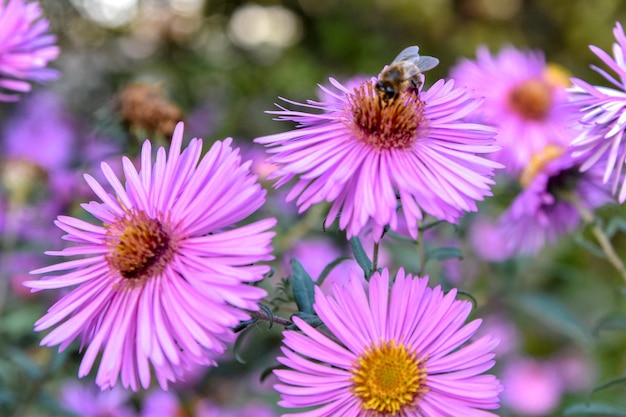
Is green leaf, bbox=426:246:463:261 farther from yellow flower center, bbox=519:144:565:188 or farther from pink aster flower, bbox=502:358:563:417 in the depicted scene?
pink aster flower, bbox=502:358:563:417

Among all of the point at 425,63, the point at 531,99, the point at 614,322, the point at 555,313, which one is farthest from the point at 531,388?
the point at 425,63

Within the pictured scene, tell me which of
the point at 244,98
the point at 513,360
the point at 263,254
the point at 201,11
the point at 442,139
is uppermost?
the point at 201,11

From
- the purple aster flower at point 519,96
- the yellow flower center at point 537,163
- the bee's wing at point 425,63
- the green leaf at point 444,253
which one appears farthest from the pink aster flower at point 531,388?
the bee's wing at point 425,63

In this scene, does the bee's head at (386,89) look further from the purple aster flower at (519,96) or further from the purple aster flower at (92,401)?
the purple aster flower at (92,401)

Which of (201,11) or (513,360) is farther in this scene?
(201,11)

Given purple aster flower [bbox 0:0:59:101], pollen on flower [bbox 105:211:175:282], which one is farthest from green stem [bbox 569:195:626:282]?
purple aster flower [bbox 0:0:59:101]

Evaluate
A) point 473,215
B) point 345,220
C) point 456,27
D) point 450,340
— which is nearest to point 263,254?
point 345,220

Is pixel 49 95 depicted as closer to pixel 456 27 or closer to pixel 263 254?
pixel 456 27
